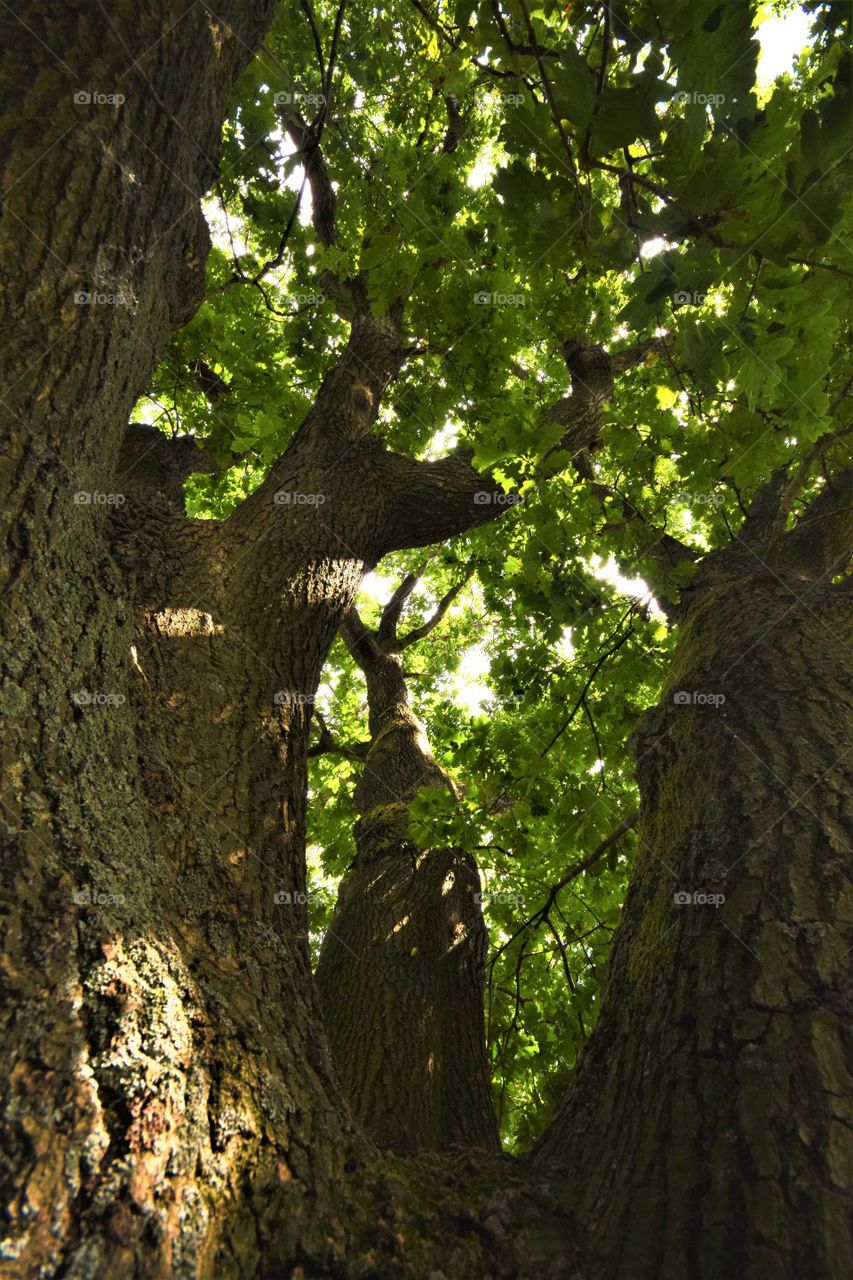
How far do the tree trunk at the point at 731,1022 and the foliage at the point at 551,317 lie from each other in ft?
3.37

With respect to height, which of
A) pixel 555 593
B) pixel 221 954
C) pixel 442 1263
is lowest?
pixel 442 1263

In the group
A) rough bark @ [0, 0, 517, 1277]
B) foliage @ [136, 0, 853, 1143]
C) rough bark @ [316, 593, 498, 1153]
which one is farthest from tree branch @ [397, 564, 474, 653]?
rough bark @ [0, 0, 517, 1277]

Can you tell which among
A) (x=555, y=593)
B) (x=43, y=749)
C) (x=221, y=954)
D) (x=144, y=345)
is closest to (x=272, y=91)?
(x=144, y=345)

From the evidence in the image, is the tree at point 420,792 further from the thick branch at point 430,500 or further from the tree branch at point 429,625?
the tree branch at point 429,625

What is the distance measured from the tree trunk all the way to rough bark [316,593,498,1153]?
0.58 m

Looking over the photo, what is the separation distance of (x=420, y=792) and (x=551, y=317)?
8.01 ft

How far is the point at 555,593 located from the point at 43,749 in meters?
3.33

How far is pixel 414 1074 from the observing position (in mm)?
2666

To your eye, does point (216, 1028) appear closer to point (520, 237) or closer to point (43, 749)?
point (43, 749)

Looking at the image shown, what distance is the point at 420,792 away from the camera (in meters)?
3.24

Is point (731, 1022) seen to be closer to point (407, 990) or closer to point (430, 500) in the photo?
point (407, 990)

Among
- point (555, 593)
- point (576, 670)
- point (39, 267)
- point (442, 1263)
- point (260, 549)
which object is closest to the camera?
point (442, 1263)

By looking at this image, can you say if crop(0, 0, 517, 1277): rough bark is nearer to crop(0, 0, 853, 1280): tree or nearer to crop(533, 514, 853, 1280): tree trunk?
crop(0, 0, 853, 1280): tree

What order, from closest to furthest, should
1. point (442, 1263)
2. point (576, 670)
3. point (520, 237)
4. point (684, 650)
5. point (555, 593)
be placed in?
point (442, 1263)
point (520, 237)
point (684, 650)
point (555, 593)
point (576, 670)
